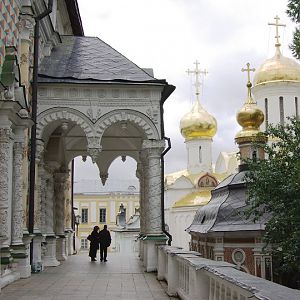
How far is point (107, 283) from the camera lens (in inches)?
485

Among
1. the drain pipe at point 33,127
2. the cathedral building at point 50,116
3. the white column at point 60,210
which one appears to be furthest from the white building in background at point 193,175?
the drain pipe at point 33,127

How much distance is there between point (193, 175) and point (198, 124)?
15.6 ft

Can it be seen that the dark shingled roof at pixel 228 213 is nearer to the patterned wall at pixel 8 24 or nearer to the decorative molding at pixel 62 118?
the decorative molding at pixel 62 118

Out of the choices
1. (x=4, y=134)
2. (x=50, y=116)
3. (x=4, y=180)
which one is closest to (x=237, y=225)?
(x=50, y=116)

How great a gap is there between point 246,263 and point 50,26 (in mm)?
11401

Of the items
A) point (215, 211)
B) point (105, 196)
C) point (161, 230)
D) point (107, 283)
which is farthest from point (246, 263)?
point (105, 196)

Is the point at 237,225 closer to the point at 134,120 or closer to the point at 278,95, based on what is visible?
the point at 134,120

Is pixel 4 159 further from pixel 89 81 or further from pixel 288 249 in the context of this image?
pixel 288 249

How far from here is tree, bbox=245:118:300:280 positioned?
1323 cm

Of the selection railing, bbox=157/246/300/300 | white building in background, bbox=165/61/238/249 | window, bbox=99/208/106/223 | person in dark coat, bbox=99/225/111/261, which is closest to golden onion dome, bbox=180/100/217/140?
white building in background, bbox=165/61/238/249

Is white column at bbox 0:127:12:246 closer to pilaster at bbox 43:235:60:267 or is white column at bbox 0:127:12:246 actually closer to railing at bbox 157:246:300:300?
railing at bbox 157:246:300:300

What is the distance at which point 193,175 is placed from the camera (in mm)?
55094

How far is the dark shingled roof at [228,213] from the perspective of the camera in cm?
2303

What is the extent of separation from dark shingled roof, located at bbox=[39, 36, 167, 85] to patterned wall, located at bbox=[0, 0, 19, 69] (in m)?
2.66
